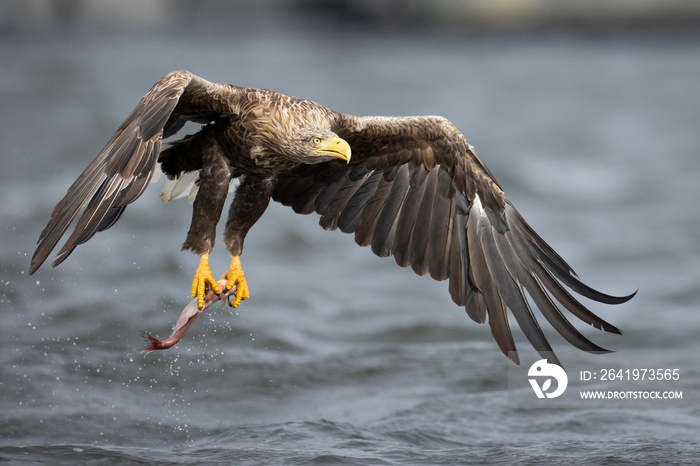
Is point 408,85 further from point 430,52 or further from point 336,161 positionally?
point 336,161

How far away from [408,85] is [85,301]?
55.7ft

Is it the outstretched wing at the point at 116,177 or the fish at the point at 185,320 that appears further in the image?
the fish at the point at 185,320

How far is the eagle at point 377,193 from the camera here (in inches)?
210

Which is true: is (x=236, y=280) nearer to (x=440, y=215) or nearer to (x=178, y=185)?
(x=178, y=185)

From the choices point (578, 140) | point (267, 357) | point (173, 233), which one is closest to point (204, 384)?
point (267, 357)

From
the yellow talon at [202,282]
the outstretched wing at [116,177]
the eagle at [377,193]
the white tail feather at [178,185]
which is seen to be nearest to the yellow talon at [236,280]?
the eagle at [377,193]

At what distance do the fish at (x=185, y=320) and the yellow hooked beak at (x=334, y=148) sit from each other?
111 centimetres

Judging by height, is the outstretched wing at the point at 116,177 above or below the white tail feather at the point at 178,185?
below

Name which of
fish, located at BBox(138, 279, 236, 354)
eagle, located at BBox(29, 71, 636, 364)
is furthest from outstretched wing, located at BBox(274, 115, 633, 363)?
fish, located at BBox(138, 279, 236, 354)
